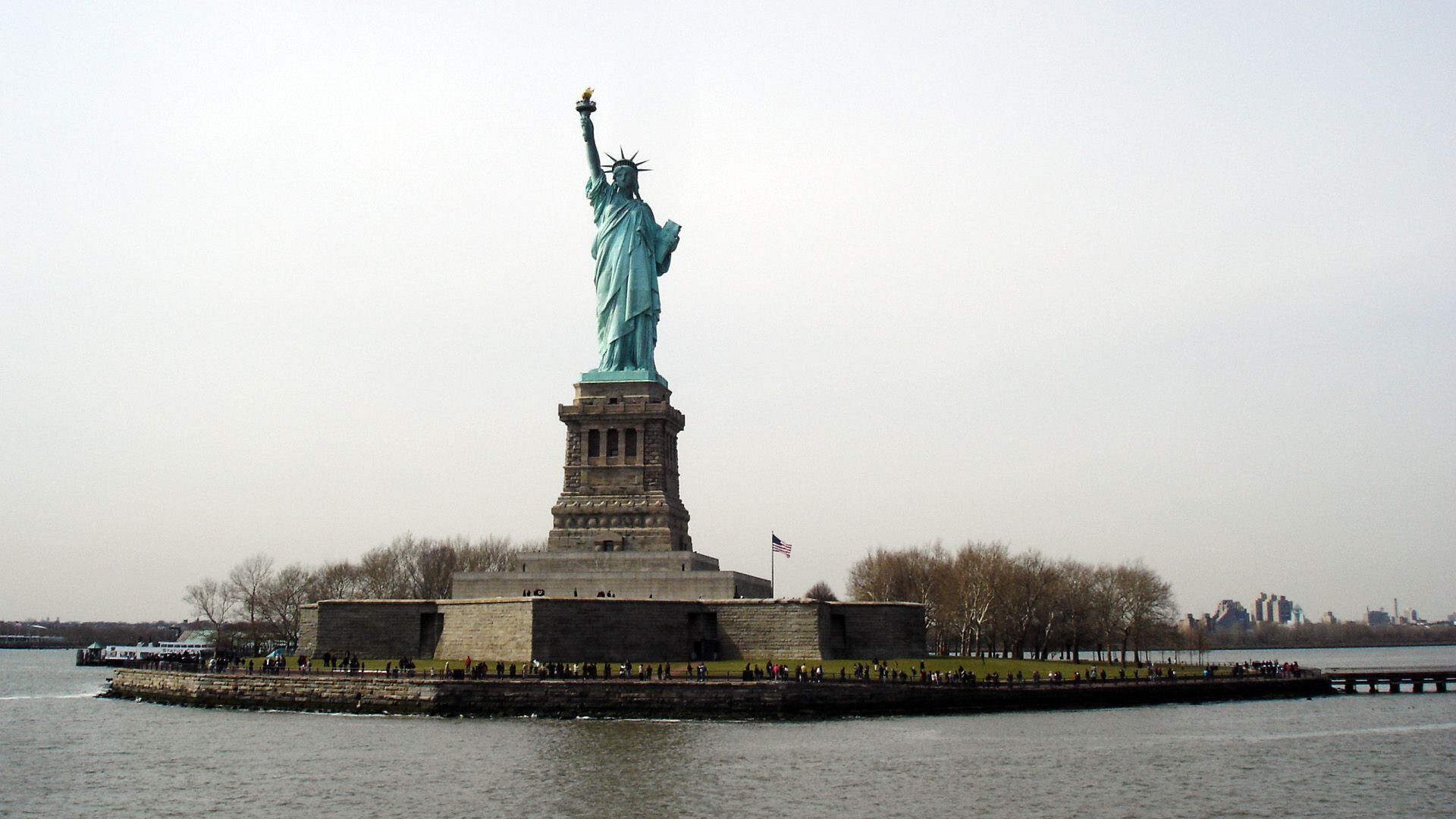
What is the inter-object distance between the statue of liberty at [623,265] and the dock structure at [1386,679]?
38.0 m

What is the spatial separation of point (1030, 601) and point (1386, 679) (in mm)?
18384

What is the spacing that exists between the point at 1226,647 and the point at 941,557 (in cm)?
9862

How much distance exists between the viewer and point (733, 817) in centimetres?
2556

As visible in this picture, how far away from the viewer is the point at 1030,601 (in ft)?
238

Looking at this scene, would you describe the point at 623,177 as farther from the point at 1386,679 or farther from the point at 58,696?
the point at 1386,679

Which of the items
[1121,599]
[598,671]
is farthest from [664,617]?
[1121,599]

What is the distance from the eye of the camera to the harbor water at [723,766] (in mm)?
27297

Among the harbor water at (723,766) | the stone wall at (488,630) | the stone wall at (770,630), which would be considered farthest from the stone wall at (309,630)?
the stone wall at (770,630)

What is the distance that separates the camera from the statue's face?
57500mm

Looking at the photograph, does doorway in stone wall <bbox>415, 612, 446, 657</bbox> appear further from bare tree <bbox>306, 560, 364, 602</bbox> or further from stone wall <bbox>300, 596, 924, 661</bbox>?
bare tree <bbox>306, 560, 364, 602</bbox>

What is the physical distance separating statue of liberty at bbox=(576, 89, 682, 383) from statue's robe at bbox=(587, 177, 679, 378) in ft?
0.11

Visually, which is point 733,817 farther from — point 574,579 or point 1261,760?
point 574,579

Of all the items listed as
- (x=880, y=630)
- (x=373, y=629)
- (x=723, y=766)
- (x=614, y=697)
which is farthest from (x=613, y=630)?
(x=723, y=766)

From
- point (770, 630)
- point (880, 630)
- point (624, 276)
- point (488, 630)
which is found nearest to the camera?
point (488, 630)
